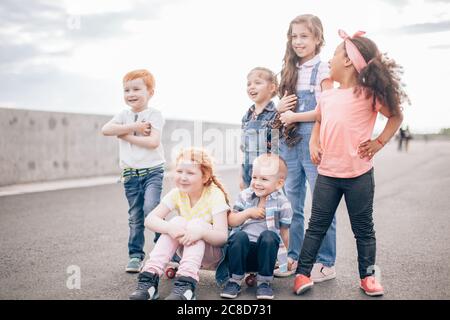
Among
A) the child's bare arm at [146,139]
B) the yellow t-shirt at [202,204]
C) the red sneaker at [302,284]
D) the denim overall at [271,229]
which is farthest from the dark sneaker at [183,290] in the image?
the child's bare arm at [146,139]

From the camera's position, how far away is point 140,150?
435 cm

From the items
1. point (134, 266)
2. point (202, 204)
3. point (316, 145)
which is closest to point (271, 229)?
point (202, 204)

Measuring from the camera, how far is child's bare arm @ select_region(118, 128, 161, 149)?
168 inches

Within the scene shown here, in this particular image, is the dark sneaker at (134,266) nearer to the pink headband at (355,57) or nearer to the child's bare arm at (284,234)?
the child's bare arm at (284,234)

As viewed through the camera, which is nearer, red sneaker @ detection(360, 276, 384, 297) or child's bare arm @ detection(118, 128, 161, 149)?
red sneaker @ detection(360, 276, 384, 297)

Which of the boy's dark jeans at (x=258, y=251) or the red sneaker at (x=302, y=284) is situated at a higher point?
the boy's dark jeans at (x=258, y=251)

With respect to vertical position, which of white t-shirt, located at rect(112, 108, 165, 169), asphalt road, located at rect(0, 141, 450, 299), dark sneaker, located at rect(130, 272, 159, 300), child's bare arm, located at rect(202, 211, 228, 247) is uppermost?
white t-shirt, located at rect(112, 108, 165, 169)

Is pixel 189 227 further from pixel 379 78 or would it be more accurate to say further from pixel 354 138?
pixel 379 78

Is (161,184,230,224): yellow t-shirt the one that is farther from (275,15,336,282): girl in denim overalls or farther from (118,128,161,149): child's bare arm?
(275,15,336,282): girl in denim overalls

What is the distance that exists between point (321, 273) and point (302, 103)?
131 cm

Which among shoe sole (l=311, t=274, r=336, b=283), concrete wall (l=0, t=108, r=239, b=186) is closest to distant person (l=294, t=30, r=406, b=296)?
shoe sole (l=311, t=274, r=336, b=283)

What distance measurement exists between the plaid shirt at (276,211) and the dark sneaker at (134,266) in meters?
0.91

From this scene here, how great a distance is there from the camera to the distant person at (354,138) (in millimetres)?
3555

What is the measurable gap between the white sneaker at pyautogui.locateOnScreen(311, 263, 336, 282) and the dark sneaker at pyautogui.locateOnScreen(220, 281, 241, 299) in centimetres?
66
